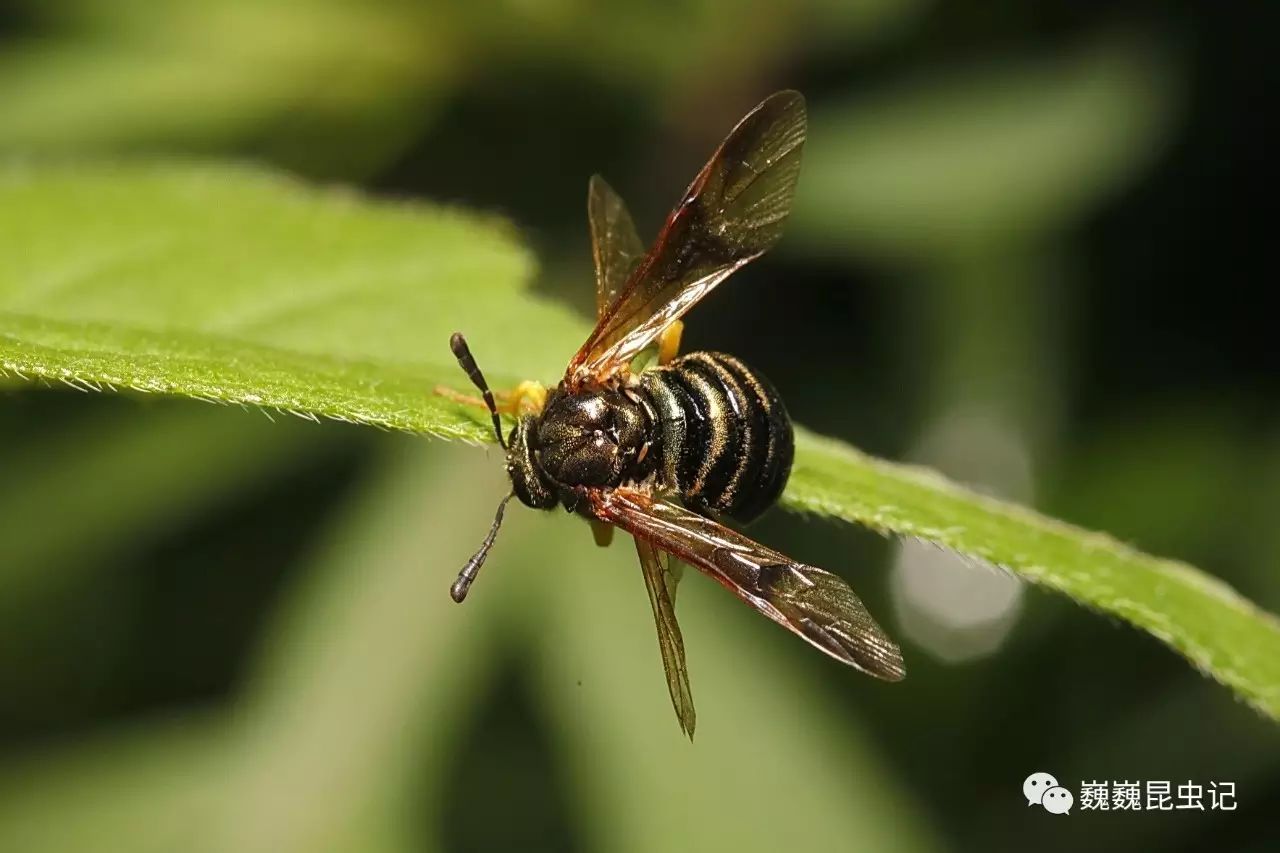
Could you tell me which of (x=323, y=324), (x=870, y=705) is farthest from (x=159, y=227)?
(x=870, y=705)

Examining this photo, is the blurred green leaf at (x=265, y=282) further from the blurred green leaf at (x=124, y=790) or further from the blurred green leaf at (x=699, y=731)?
the blurred green leaf at (x=124, y=790)

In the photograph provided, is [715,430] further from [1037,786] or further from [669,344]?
[1037,786]

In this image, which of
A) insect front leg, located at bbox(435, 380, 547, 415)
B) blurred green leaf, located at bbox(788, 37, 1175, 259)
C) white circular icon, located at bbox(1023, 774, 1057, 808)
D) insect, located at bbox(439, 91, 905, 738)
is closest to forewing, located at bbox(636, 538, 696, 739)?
insect, located at bbox(439, 91, 905, 738)

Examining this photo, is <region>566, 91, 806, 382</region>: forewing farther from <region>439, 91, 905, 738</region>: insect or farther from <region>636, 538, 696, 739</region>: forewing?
<region>636, 538, 696, 739</region>: forewing

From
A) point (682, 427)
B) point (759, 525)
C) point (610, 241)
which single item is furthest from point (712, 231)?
point (759, 525)

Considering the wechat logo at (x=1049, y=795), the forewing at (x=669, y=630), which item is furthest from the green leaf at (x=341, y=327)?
the wechat logo at (x=1049, y=795)

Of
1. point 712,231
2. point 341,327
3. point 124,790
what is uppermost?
point 712,231
